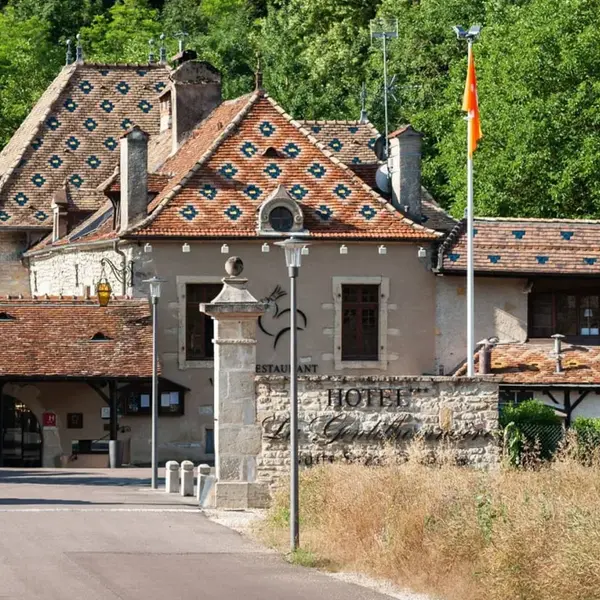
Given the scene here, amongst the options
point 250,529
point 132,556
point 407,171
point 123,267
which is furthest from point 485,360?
point 132,556

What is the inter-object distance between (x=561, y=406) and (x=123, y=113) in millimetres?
18163

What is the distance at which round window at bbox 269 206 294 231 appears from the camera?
40.1 m

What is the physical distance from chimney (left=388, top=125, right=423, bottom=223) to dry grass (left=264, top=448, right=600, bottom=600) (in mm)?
17065

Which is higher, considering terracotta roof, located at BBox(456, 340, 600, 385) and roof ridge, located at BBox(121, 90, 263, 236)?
roof ridge, located at BBox(121, 90, 263, 236)

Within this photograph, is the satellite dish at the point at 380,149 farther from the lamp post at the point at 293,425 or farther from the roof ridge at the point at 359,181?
the lamp post at the point at 293,425

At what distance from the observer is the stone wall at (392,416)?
28.0 metres

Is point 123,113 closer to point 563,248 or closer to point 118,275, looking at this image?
point 118,275

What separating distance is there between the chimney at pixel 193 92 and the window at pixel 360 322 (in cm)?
797

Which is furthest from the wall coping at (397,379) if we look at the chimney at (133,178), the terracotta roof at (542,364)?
the chimney at (133,178)

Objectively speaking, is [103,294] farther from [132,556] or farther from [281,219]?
[132,556]

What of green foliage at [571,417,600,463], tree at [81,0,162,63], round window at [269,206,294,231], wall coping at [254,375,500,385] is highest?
tree at [81,0,162,63]

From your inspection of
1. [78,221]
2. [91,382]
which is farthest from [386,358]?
[78,221]

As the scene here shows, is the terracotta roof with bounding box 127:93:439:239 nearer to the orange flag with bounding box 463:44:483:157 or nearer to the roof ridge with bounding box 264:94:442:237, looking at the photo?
the roof ridge with bounding box 264:94:442:237

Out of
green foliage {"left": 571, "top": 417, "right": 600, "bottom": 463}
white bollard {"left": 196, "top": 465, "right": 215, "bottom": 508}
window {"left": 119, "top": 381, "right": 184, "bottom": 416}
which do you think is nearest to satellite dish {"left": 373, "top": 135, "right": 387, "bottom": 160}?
window {"left": 119, "top": 381, "right": 184, "bottom": 416}
